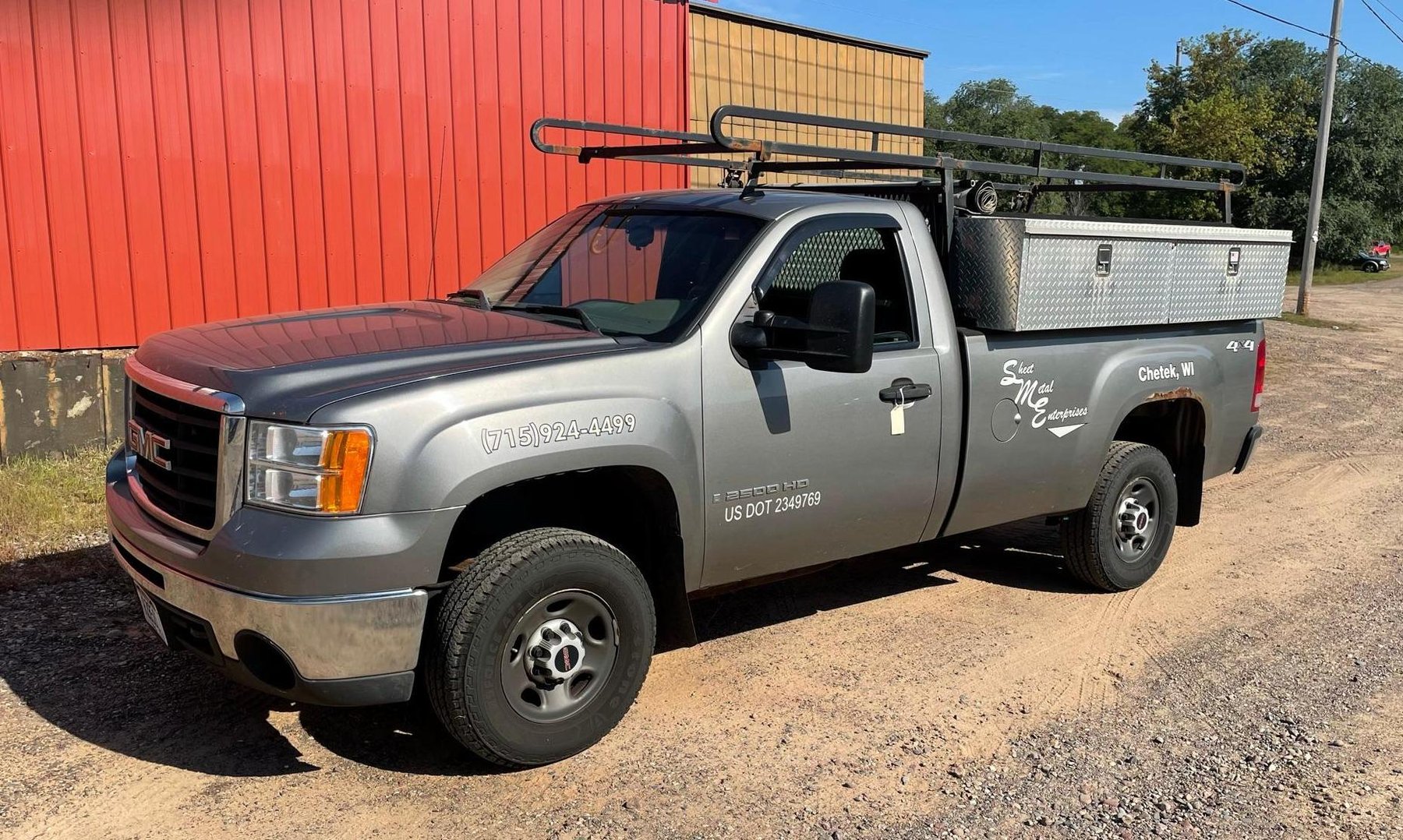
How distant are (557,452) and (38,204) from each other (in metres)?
6.10

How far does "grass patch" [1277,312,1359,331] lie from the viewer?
21883 millimetres

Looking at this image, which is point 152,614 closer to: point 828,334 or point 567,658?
point 567,658

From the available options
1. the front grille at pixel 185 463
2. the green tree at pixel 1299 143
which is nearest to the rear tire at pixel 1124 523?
the front grille at pixel 185 463

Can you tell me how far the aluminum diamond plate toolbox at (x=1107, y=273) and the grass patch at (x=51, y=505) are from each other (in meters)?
4.83

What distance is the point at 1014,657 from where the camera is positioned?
4934 mm

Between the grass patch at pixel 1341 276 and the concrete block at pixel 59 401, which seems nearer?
the concrete block at pixel 59 401

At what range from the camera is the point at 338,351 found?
3.68 meters

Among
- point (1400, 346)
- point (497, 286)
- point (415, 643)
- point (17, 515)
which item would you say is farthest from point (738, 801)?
point (1400, 346)

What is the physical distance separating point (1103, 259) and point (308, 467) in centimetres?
369

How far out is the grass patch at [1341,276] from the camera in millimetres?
40094

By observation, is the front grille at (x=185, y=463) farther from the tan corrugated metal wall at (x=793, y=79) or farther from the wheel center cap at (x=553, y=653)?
the tan corrugated metal wall at (x=793, y=79)

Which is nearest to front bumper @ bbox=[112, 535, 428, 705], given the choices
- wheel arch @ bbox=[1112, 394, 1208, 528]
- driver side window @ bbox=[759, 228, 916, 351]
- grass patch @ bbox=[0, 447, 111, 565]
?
driver side window @ bbox=[759, 228, 916, 351]

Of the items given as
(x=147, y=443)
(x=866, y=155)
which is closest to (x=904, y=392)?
(x=866, y=155)

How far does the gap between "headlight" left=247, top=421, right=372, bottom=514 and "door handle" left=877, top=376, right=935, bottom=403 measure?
2.13m
